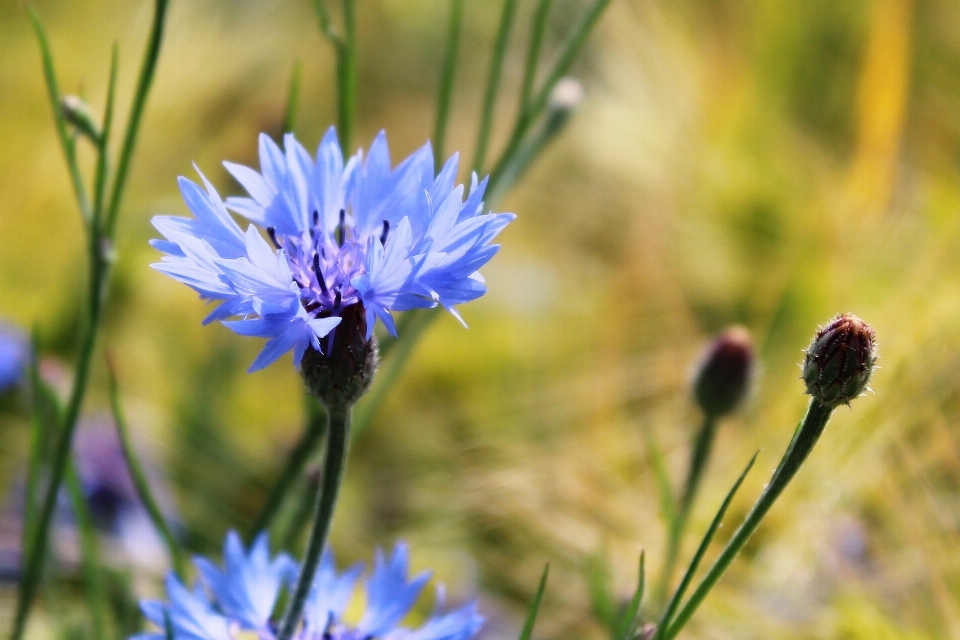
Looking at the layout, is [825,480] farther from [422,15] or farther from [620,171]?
[422,15]

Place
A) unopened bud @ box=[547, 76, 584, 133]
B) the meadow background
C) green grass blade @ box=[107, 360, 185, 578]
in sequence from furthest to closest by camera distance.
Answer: the meadow background → unopened bud @ box=[547, 76, 584, 133] → green grass blade @ box=[107, 360, 185, 578]

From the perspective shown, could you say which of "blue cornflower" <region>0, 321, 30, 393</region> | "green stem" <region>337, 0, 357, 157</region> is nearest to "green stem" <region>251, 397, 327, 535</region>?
"green stem" <region>337, 0, 357, 157</region>

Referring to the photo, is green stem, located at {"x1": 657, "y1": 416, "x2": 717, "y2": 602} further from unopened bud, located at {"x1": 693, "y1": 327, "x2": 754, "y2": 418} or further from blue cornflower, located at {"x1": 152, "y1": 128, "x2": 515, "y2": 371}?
blue cornflower, located at {"x1": 152, "y1": 128, "x2": 515, "y2": 371}

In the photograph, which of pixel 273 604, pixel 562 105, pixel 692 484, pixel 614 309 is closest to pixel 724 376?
pixel 692 484

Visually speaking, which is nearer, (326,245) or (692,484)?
(326,245)

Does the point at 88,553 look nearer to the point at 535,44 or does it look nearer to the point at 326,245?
the point at 326,245

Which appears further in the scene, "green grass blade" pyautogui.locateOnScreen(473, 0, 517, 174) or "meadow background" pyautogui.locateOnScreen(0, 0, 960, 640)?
"meadow background" pyautogui.locateOnScreen(0, 0, 960, 640)
